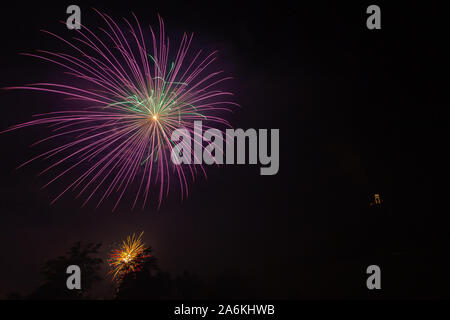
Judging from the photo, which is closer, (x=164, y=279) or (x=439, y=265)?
(x=439, y=265)

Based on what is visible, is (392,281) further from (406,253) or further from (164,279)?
(164,279)

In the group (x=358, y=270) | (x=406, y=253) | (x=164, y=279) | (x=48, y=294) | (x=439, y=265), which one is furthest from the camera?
(x=164, y=279)

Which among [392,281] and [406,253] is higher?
[406,253]
